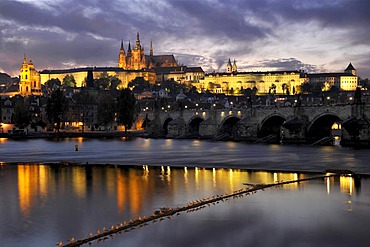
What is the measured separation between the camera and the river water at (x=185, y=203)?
16875 millimetres

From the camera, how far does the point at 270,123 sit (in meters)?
77.6

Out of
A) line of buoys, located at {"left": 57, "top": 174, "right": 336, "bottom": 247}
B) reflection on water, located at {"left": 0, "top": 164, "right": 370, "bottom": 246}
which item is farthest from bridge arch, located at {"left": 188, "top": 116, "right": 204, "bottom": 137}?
line of buoys, located at {"left": 57, "top": 174, "right": 336, "bottom": 247}

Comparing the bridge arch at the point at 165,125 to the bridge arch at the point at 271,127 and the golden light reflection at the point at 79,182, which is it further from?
the golden light reflection at the point at 79,182

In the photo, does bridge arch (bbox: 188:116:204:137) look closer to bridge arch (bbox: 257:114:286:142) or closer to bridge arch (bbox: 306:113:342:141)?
bridge arch (bbox: 257:114:286:142)

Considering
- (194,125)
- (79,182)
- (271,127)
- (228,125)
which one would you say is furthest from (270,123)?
(79,182)

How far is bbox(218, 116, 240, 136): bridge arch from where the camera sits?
86.5 m

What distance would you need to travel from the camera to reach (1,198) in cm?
2459

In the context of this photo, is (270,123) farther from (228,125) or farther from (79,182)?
(79,182)

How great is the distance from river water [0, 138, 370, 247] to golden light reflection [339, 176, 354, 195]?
5 centimetres

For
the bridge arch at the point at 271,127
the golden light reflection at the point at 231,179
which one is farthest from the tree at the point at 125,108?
the golden light reflection at the point at 231,179

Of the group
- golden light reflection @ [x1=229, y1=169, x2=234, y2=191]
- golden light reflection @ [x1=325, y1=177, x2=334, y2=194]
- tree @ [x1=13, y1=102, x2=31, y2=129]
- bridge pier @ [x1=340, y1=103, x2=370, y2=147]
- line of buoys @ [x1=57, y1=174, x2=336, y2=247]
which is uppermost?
tree @ [x1=13, y1=102, x2=31, y2=129]

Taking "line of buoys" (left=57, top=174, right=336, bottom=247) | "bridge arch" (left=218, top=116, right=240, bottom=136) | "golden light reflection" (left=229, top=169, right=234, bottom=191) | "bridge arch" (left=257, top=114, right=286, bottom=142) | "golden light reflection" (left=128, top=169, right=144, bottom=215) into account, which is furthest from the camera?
"bridge arch" (left=218, top=116, right=240, bottom=136)

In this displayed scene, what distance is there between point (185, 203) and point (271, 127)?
57.0 meters

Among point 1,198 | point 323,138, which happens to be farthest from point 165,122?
point 1,198
